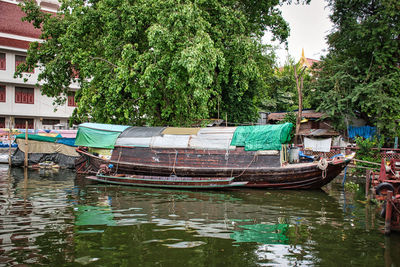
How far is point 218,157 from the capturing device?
1367cm

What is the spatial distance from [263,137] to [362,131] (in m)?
10.8

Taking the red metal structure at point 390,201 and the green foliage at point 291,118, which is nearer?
the red metal structure at point 390,201

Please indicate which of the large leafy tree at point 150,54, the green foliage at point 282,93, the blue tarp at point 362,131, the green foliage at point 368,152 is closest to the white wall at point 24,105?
the large leafy tree at point 150,54

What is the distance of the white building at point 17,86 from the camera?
26.0 meters

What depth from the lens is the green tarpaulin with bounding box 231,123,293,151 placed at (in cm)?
1297

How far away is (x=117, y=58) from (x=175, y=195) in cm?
824

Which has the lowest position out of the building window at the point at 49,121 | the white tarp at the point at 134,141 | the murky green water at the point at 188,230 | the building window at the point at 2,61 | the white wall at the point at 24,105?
the murky green water at the point at 188,230

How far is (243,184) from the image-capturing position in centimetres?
1245

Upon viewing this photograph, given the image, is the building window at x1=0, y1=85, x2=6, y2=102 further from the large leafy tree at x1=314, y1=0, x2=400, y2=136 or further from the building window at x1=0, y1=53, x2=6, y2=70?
the large leafy tree at x1=314, y1=0, x2=400, y2=136

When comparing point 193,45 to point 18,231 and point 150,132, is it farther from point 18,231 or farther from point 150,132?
point 18,231

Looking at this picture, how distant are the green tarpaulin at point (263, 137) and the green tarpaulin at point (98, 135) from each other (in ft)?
18.9

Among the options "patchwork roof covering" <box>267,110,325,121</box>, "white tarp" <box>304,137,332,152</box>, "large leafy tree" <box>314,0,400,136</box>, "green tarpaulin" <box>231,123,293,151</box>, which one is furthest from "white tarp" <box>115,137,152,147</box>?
"patchwork roof covering" <box>267,110,325,121</box>

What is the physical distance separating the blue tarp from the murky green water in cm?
1011

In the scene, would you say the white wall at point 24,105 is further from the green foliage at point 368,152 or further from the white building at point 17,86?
the green foliage at point 368,152
